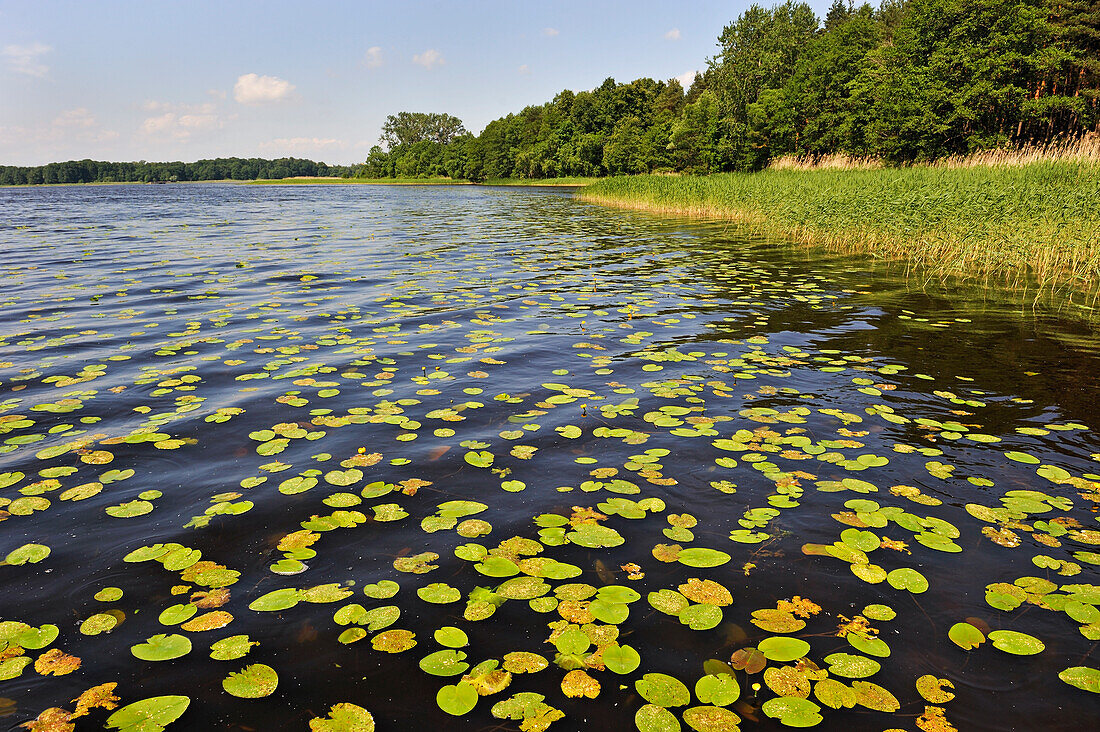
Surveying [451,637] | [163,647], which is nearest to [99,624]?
[163,647]

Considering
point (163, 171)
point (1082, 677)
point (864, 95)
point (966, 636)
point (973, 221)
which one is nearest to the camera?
point (1082, 677)

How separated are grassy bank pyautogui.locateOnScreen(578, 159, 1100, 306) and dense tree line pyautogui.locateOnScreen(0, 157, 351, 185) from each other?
169 meters

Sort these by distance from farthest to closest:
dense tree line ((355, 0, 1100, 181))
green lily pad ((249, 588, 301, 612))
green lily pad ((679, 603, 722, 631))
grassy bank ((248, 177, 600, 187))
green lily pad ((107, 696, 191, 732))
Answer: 1. grassy bank ((248, 177, 600, 187))
2. dense tree line ((355, 0, 1100, 181))
3. green lily pad ((249, 588, 301, 612))
4. green lily pad ((679, 603, 722, 631))
5. green lily pad ((107, 696, 191, 732))

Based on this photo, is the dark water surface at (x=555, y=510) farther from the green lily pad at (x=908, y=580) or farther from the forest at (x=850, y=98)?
the forest at (x=850, y=98)

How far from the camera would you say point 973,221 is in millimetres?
12555

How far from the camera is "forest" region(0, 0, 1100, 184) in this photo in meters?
35.1

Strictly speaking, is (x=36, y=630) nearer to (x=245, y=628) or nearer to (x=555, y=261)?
(x=245, y=628)

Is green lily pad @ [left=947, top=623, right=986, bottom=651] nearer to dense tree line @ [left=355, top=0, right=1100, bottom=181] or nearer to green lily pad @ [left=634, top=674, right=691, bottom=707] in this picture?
green lily pad @ [left=634, top=674, right=691, bottom=707]

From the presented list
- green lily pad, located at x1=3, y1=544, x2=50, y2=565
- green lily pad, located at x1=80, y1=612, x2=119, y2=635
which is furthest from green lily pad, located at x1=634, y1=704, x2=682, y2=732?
green lily pad, located at x1=3, y1=544, x2=50, y2=565

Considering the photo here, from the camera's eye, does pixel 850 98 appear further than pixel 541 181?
No

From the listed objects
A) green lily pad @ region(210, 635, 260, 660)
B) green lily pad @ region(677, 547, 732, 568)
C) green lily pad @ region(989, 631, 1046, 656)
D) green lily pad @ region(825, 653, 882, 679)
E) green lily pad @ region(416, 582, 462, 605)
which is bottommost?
green lily pad @ region(825, 653, 882, 679)

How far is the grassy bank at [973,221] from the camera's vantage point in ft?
36.5

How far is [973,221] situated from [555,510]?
13178 millimetres

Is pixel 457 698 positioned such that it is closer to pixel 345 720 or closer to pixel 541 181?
pixel 345 720
